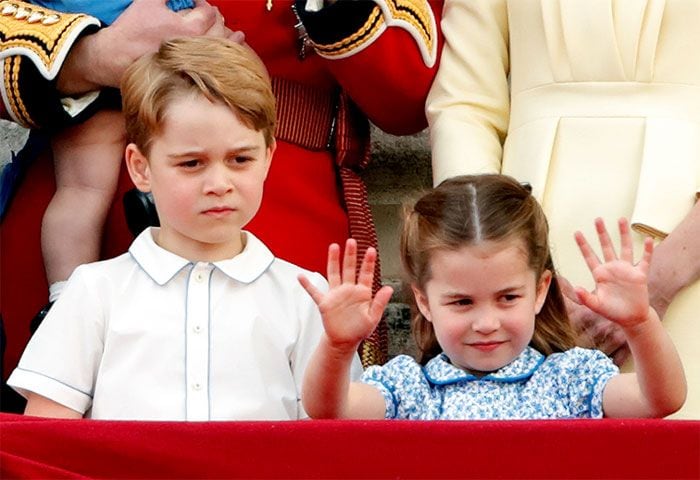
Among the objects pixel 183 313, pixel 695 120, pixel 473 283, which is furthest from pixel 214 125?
pixel 695 120

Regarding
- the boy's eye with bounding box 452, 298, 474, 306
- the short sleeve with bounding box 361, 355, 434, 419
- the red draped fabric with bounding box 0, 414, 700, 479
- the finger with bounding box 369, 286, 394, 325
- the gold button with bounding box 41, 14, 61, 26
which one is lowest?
the red draped fabric with bounding box 0, 414, 700, 479

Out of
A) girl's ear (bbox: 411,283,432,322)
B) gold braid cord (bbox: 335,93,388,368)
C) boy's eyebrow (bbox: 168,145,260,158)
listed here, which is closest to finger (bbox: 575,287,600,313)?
girl's ear (bbox: 411,283,432,322)

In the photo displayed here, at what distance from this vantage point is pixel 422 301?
8.05 feet

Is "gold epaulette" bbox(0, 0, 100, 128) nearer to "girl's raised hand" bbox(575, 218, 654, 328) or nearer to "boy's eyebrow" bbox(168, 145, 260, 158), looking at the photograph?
"boy's eyebrow" bbox(168, 145, 260, 158)

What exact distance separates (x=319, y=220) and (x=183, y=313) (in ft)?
1.56

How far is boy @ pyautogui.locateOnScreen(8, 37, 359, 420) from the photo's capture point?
243 cm

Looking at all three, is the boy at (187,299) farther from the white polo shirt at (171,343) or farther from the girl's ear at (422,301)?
the girl's ear at (422,301)

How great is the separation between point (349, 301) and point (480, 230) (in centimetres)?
33

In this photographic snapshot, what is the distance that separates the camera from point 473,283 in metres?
2.34

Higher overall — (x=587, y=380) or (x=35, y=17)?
(x=35, y=17)

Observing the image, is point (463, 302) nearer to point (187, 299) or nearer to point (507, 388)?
point (507, 388)

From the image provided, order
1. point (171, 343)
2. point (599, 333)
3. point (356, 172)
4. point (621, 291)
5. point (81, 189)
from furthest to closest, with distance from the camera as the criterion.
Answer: point (356, 172) → point (81, 189) → point (599, 333) → point (171, 343) → point (621, 291)

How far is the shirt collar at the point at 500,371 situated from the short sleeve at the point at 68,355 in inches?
20.1

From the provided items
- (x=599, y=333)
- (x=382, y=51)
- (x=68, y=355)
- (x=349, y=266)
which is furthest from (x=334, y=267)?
(x=382, y=51)
